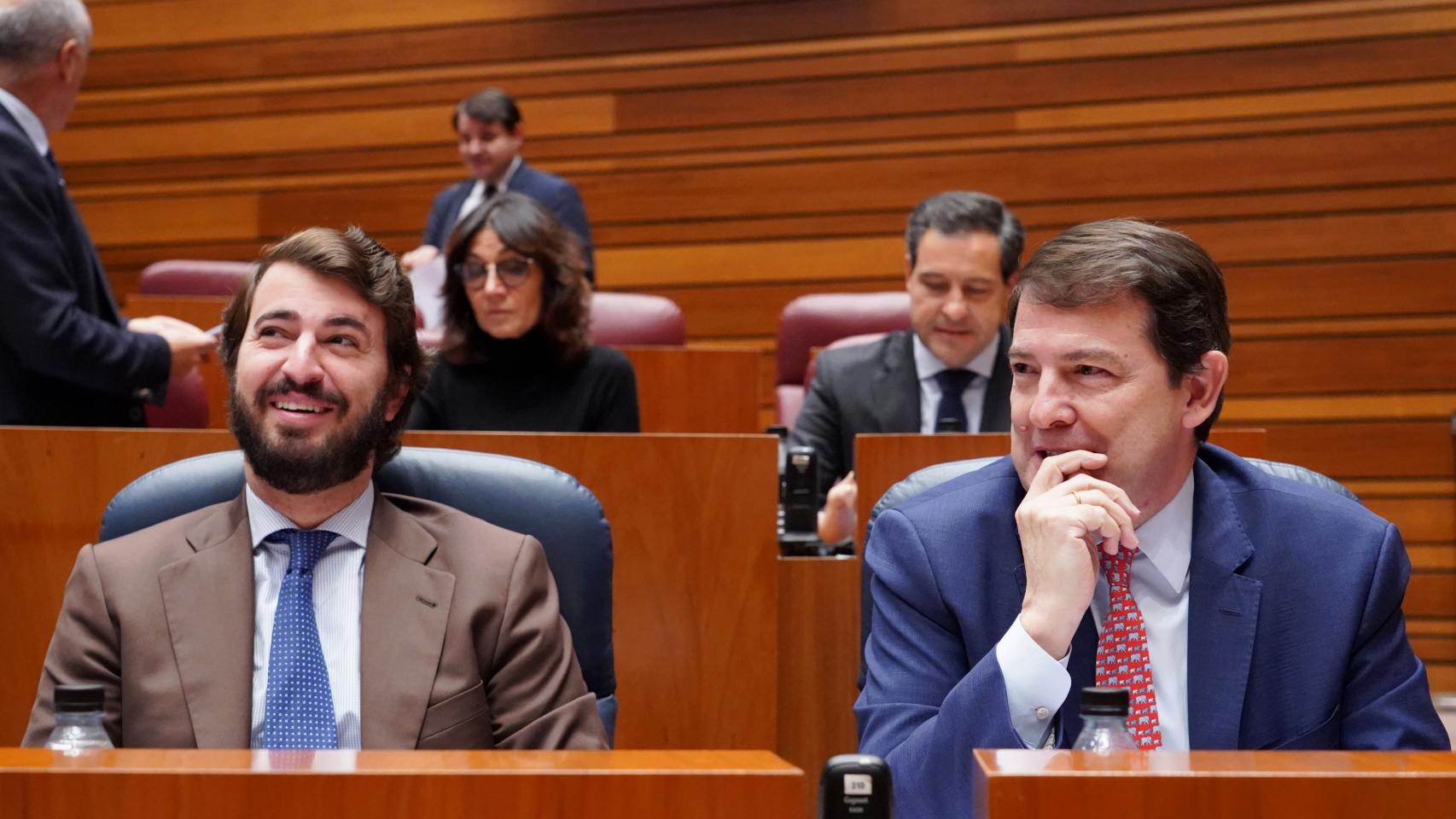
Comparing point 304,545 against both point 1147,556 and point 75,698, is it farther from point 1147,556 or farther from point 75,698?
point 1147,556

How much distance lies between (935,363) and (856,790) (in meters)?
2.43

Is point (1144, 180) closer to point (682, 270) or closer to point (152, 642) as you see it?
point (682, 270)

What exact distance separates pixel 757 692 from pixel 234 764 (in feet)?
4.81

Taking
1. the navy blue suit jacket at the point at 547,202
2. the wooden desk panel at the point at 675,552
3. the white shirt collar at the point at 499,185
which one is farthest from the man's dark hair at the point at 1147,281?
the white shirt collar at the point at 499,185

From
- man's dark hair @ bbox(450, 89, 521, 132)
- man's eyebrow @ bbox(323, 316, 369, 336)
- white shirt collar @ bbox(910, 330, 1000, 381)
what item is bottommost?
man's eyebrow @ bbox(323, 316, 369, 336)

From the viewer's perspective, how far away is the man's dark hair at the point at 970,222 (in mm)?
3473

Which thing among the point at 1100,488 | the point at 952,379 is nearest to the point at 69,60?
Answer: the point at 952,379

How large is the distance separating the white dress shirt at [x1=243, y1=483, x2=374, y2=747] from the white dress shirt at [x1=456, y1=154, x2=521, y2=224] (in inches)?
136

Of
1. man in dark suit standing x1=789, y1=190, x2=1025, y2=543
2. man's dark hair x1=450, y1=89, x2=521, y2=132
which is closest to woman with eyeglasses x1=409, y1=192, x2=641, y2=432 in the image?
man in dark suit standing x1=789, y1=190, x2=1025, y2=543

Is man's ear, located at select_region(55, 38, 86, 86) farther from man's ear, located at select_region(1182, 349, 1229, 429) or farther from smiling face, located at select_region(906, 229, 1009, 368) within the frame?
man's ear, located at select_region(1182, 349, 1229, 429)

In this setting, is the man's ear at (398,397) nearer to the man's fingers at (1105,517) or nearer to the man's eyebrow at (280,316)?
the man's eyebrow at (280,316)

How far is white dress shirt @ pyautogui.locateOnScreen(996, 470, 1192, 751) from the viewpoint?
1.39m

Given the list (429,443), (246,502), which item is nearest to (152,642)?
(246,502)

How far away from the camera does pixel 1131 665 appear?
1480mm
